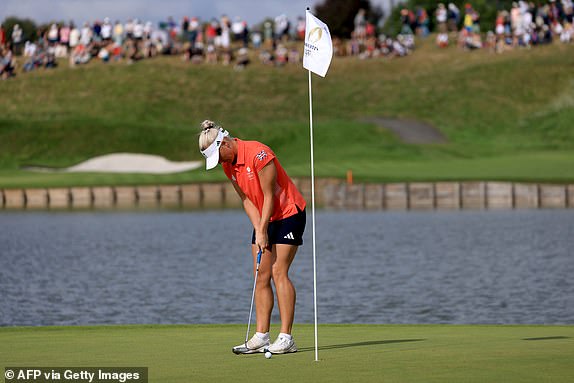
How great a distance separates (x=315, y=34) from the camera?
12.1 metres

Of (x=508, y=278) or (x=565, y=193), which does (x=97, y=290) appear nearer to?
(x=508, y=278)

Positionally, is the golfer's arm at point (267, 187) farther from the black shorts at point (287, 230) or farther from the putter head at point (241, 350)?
the putter head at point (241, 350)

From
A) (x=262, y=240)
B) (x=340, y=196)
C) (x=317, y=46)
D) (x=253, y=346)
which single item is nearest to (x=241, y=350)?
(x=253, y=346)

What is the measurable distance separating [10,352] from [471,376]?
457 cm

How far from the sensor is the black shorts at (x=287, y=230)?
38.2 ft

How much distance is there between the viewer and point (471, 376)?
962cm

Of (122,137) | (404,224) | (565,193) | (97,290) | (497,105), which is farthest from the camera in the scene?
(497,105)

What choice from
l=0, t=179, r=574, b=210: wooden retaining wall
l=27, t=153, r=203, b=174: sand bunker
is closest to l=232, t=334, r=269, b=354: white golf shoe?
l=0, t=179, r=574, b=210: wooden retaining wall

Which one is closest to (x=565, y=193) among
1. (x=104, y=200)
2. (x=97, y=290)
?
(x=104, y=200)

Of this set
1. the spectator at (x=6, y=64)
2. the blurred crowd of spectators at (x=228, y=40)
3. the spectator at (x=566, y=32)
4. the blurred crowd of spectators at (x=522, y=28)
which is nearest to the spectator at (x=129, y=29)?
the blurred crowd of spectators at (x=228, y=40)

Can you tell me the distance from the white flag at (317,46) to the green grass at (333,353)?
2.64m

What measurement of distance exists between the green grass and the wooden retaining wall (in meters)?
32.7

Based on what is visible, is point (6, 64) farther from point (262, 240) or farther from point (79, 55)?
point (262, 240)

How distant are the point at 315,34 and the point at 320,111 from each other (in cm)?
6624
